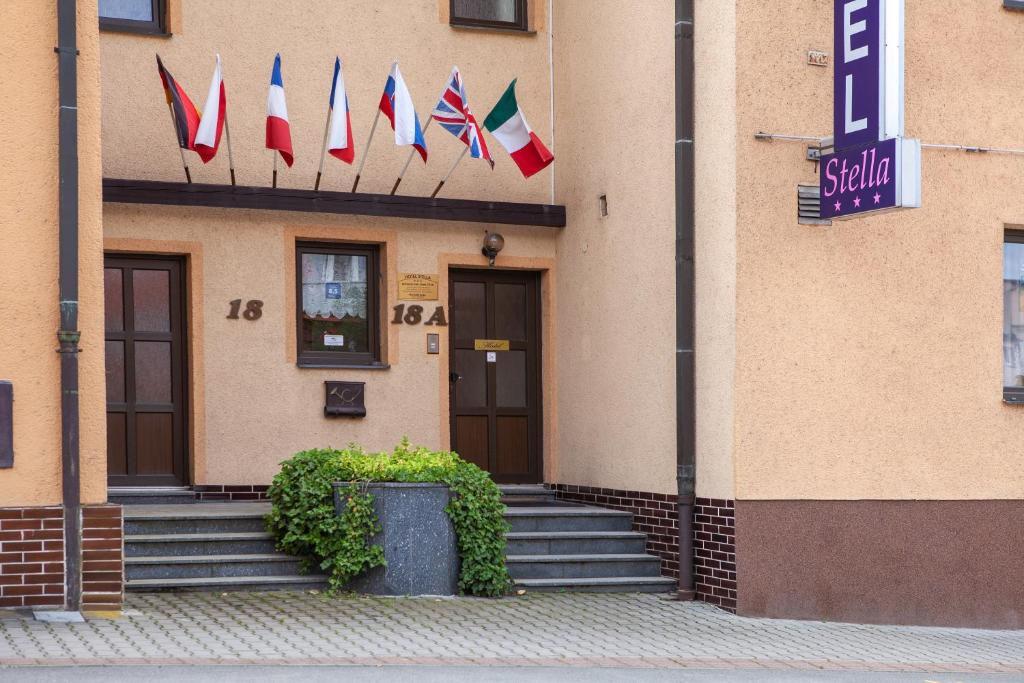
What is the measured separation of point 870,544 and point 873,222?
2.44m

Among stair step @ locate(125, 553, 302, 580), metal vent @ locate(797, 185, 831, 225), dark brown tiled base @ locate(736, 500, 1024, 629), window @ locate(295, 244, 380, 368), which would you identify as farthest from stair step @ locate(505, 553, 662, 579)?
metal vent @ locate(797, 185, 831, 225)

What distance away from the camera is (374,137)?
1297 centimetres

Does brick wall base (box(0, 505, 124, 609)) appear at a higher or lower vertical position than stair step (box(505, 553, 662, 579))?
higher

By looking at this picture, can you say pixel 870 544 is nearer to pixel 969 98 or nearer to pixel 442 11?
pixel 969 98

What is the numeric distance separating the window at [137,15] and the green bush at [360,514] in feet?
13.4

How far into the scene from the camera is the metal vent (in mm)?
10977

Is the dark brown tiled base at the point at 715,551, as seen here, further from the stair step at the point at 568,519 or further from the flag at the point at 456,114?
the flag at the point at 456,114

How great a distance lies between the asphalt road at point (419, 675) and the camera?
7.34 metres

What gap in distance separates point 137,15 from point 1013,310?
7.68 m

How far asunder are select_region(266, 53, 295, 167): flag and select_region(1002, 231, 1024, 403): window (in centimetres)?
578

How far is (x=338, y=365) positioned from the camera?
1274 centimetres

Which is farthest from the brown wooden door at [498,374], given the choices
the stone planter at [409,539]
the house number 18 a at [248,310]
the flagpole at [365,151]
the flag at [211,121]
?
the flag at [211,121]

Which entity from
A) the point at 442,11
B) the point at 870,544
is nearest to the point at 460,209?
the point at 442,11

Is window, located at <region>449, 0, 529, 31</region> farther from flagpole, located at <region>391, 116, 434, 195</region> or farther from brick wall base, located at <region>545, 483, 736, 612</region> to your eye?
brick wall base, located at <region>545, 483, 736, 612</region>
